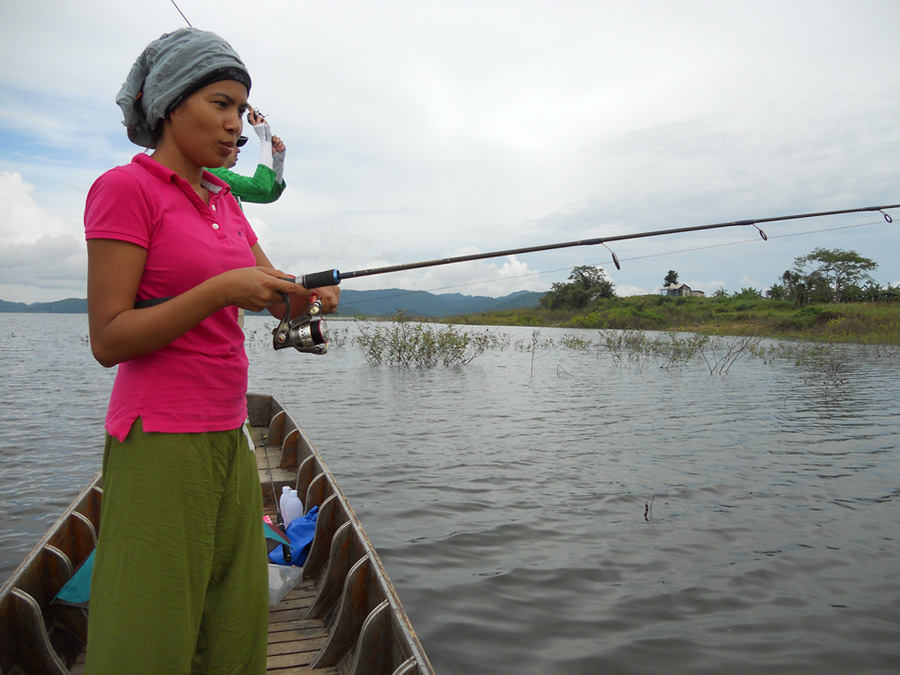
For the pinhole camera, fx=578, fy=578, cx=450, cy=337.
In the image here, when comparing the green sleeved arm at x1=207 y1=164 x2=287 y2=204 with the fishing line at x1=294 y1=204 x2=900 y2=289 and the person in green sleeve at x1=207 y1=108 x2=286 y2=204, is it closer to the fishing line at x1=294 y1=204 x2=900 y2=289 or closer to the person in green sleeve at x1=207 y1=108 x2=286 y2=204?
the person in green sleeve at x1=207 y1=108 x2=286 y2=204

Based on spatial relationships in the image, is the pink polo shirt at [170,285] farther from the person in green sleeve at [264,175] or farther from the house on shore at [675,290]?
the house on shore at [675,290]

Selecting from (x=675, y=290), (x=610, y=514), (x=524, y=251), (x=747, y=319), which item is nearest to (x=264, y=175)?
(x=524, y=251)

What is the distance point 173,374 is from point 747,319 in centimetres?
4165

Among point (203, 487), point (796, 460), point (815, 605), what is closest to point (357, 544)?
point (203, 487)

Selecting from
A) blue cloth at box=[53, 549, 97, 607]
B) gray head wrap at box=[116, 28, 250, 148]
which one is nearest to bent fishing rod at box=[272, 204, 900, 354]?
gray head wrap at box=[116, 28, 250, 148]

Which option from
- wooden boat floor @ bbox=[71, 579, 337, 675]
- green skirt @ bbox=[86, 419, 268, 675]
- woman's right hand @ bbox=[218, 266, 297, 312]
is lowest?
wooden boat floor @ bbox=[71, 579, 337, 675]

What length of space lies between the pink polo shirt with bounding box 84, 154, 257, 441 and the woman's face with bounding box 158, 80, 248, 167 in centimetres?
12

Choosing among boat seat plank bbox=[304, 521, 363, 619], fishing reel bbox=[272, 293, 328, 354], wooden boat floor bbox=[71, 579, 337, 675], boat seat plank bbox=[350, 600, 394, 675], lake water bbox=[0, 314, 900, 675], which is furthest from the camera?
lake water bbox=[0, 314, 900, 675]

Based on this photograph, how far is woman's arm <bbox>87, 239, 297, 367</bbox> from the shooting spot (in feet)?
4.10

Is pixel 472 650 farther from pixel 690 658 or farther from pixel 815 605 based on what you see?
pixel 815 605

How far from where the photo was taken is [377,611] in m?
2.49

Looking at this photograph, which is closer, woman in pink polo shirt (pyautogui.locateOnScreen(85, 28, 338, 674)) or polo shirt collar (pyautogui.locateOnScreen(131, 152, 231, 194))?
woman in pink polo shirt (pyautogui.locateOnScreen(85, 28, 338, 674))

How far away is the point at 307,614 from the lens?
124 inches

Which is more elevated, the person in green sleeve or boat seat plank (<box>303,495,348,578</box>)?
the person in green sleeve
